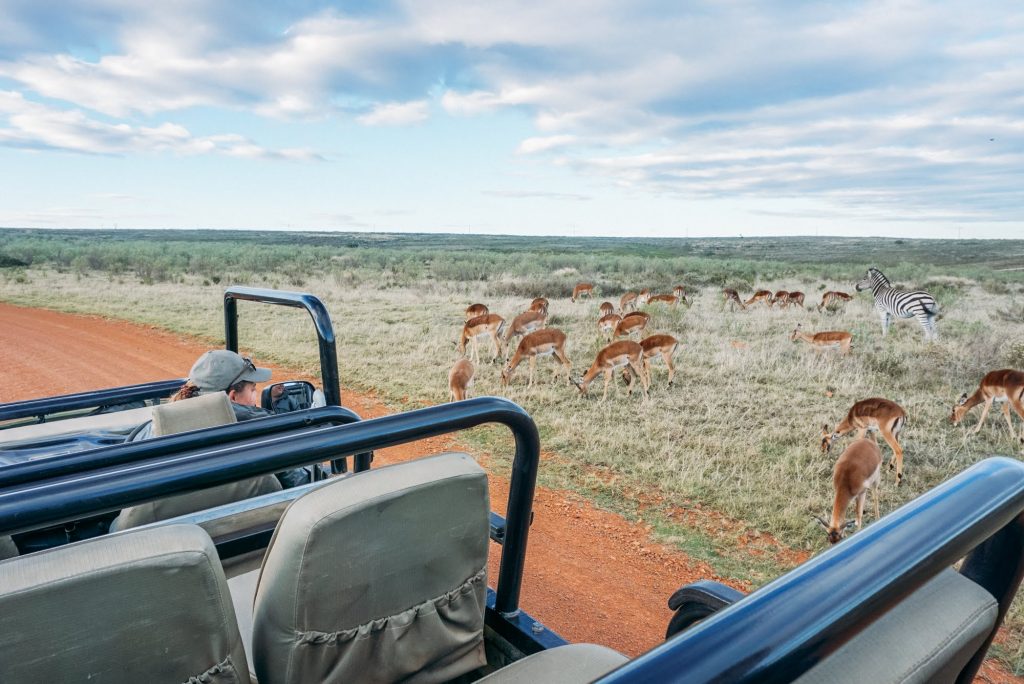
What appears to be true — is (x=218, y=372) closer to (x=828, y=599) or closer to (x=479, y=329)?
(x=828, y=599)

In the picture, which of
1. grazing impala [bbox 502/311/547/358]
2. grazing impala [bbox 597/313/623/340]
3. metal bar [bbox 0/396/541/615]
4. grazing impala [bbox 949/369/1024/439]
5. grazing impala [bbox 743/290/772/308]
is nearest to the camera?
metal bar [bbox 0/396/541/615]

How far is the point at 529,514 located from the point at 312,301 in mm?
2122

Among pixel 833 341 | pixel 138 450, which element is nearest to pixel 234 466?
pixel 138 450

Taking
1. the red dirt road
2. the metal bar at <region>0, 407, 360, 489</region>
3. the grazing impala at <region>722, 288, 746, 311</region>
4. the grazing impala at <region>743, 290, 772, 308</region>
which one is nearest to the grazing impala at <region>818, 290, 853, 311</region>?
the grazing impala at <region>743, 290, 772, 308</region>

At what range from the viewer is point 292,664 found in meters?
1.52

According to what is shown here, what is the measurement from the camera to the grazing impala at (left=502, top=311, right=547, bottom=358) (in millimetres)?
13188

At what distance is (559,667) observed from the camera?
191 cm

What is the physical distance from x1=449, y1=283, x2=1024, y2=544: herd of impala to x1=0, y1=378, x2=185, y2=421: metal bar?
14.9 feet

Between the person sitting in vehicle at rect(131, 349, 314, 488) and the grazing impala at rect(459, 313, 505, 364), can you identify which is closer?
the person sitting in vehicle at rect(131, 349, 314, 488)

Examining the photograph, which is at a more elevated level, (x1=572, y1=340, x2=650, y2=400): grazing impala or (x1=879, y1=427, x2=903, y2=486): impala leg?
(x1=572, y1=340, x2=650, y2=400): grazing impala

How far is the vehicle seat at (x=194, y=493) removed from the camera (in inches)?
92.5

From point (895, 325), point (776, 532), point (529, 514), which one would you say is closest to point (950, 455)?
point (776, 532)

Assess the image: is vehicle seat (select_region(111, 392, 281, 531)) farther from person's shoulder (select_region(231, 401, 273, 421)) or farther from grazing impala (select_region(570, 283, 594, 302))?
grazing impala (select_region(570, 283, 594, 302))

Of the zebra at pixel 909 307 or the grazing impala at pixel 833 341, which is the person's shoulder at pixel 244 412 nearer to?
the grazing impala at pixel 833 341
